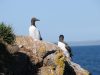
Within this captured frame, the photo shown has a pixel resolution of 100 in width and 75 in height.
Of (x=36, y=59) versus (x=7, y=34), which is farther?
(x=36, y=59)

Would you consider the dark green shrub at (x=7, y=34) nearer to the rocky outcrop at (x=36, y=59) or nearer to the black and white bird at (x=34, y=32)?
the rocky outcrop at (x=36, y=59)

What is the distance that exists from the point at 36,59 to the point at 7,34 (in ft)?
6.93

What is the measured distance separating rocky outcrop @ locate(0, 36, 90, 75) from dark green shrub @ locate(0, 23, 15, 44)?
36 cm

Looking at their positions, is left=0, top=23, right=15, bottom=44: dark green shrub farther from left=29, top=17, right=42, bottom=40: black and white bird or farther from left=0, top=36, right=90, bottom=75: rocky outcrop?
left=29, top=17, right=42, bottom=40: black and white bird

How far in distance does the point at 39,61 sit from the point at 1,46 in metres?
2.52

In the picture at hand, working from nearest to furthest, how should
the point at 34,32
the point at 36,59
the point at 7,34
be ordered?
the point at 7,34 → the point at 36,59 → the point at 34,32

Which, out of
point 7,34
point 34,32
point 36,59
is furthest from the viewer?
point 34,32

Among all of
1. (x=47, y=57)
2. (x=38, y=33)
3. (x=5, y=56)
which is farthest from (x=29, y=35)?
(x=5, y=56)

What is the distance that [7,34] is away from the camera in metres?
22.8

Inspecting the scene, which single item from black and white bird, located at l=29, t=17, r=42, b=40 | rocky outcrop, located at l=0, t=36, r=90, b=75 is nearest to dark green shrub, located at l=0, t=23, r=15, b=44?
rocky outcrop, located at l=0, t=36, r=90, b=75

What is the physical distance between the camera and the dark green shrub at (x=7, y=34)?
Answer: 22.7m

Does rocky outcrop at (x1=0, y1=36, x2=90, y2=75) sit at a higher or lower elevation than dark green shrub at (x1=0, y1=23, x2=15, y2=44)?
lower

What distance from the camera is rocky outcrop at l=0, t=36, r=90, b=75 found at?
2281 cm

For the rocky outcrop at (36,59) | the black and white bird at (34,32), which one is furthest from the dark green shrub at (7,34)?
the black and white bird at (34,32)
